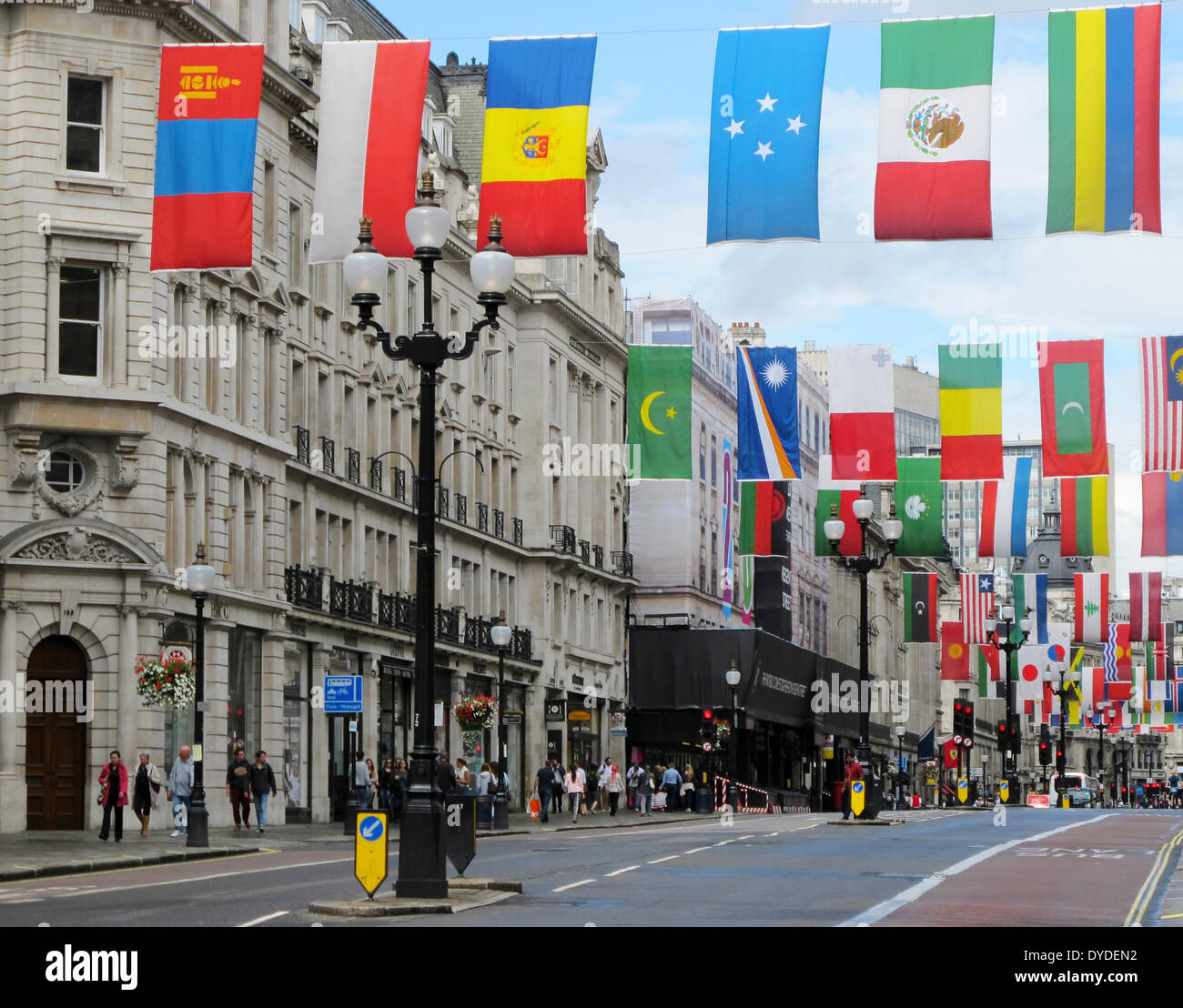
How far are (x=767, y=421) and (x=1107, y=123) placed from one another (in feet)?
52.7

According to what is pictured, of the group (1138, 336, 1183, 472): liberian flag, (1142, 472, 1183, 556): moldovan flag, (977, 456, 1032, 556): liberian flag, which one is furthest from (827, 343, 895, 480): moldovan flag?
(977, 456, 1032, 556): liberian flag

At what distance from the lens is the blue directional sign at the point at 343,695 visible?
42250mm

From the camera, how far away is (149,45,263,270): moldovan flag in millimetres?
32312

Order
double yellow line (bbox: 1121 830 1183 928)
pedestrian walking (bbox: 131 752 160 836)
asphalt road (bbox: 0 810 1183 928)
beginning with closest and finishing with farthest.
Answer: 1. asphalt road (bbox: 0 810 1183 928)
2. double yellow line (bbox: 1121 830 1183 928)
3. pedestrian walking (bbox: 131 752 160 836)

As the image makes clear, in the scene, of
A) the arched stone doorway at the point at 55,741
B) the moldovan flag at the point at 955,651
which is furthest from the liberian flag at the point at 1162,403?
the moldovan flag at the point at 955,651

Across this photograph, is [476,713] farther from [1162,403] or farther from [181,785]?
[1162,403]

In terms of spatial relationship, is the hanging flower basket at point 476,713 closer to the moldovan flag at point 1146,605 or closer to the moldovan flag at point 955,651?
the moldovan flag at point 1146,605

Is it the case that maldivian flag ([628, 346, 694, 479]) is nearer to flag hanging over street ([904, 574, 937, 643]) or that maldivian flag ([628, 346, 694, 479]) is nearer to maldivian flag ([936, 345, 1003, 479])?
maldivian flag ([936, 345, 1003, 479])

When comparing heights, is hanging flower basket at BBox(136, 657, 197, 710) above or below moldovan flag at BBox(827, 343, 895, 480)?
below

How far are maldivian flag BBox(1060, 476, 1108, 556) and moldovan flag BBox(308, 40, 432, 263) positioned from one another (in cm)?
2359

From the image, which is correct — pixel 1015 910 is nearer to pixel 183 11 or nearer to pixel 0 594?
pixel 0 594

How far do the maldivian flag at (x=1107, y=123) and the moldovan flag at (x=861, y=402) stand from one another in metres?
14.1

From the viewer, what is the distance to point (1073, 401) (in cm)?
4209

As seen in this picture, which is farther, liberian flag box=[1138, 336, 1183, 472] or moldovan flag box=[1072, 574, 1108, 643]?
moldovan flag box=[1072, 574, 1108, 643]
